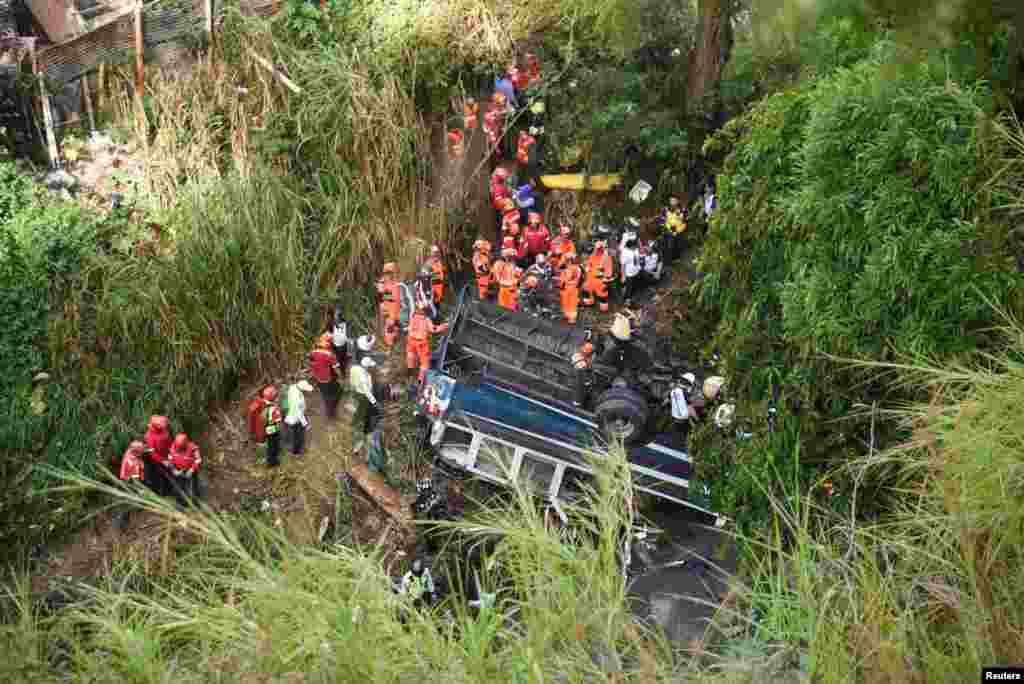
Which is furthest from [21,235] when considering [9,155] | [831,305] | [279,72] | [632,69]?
[831,305]

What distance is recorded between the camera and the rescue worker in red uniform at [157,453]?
9.67 metres

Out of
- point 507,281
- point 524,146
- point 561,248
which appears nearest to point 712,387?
point 507,281

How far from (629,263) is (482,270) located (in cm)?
189

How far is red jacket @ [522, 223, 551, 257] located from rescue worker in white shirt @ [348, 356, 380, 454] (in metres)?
2.52

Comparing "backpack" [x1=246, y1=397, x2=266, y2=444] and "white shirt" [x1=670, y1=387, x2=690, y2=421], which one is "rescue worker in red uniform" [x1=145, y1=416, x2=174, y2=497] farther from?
"white shirt" [x1=670, y1=387, x2=690, y2=421]

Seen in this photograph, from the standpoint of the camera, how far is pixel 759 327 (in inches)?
331

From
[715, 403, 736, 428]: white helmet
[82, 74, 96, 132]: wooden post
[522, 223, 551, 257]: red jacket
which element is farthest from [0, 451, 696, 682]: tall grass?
[82, 74, 96, 132]: wooden post

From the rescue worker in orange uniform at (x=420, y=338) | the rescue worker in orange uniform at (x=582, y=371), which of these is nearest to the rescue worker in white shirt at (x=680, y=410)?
the rescue worker in orange uniform at (x=582, y=371)

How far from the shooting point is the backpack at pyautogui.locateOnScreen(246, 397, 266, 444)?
34.2ft

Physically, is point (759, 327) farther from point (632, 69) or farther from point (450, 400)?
point (632, 69)

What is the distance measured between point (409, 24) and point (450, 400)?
628 cm

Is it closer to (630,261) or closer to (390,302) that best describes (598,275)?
(630,261)

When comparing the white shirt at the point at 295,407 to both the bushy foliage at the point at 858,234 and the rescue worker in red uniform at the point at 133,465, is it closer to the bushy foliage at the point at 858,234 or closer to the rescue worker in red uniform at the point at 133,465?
the rescue worker in red uniform at the point at 133,465

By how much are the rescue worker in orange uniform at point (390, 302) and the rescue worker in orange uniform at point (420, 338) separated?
0.34 m
